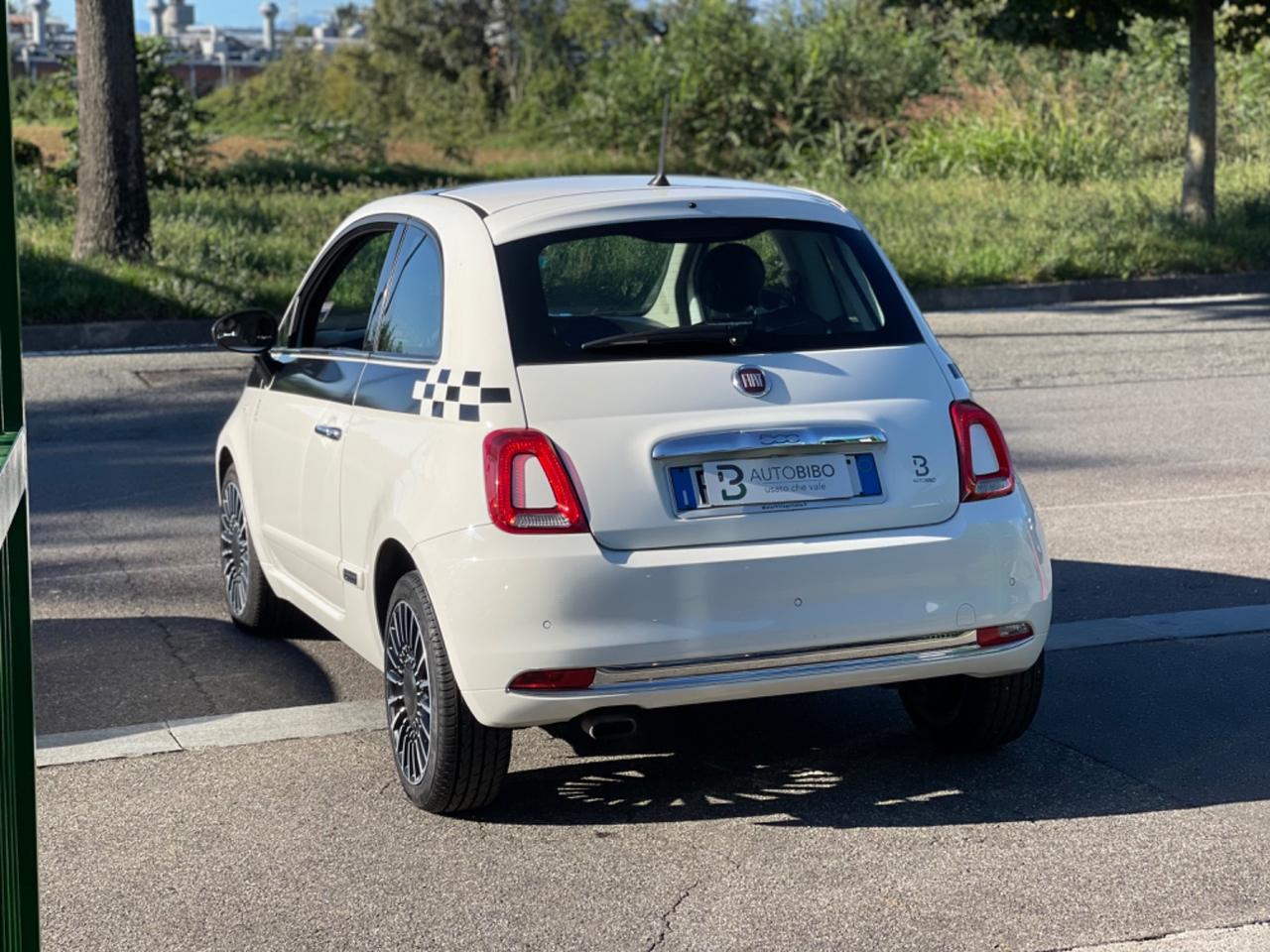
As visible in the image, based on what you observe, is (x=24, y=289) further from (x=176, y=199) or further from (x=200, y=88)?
(x=200, y=88)

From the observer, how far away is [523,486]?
14.5 feet

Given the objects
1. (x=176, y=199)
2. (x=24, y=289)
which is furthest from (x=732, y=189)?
(x=176, y=199)

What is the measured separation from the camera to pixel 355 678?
6125mm

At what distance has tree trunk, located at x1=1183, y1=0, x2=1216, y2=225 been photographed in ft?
70.2

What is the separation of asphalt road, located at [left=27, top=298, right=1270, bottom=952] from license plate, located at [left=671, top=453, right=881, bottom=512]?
2.76 feet

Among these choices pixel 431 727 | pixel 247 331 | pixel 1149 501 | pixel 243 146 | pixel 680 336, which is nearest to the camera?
pixel 431 727

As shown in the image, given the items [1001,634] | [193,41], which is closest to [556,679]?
[1001,634]

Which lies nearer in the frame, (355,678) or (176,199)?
(355,678)

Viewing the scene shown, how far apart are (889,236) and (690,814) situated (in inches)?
674

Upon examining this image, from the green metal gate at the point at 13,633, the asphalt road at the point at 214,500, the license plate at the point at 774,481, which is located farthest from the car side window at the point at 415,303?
the green metal gate at the point at 13,633

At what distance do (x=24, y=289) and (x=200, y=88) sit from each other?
48217 mm

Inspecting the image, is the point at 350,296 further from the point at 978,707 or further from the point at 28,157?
the point at 28,157

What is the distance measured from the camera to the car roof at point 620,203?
16.2 feet

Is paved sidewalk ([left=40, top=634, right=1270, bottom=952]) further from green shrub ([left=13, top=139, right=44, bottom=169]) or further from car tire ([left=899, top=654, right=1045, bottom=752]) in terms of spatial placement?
green shrub ([left=13, top=139, right=44, bottom=169])
